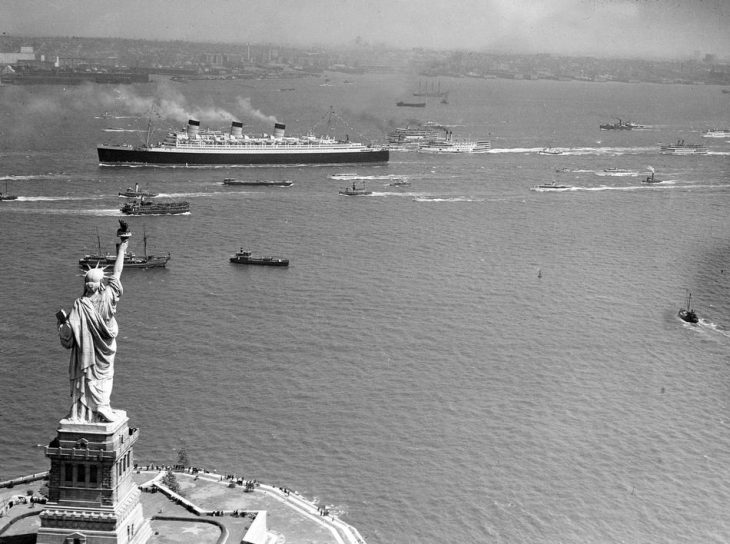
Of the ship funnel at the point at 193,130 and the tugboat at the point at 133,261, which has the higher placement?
the ship funnel at the point at 193,130

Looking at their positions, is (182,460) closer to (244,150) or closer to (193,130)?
(244,150)

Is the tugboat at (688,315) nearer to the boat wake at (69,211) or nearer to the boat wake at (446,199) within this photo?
the boat wake at (446,199)

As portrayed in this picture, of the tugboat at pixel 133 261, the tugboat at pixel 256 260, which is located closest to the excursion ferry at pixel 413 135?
the tugboat at pixel 256 260

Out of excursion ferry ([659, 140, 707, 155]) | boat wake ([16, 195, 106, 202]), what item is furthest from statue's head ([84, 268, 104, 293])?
excursion ferry ([659, 140, 707, 155])

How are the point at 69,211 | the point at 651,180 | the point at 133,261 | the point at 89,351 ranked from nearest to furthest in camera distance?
the point at 89,351 < the point at 133,261 < the point at 69,211 < the point at 651,180

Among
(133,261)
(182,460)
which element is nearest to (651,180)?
(133,261)

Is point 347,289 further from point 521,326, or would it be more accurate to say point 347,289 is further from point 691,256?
point 691,256
